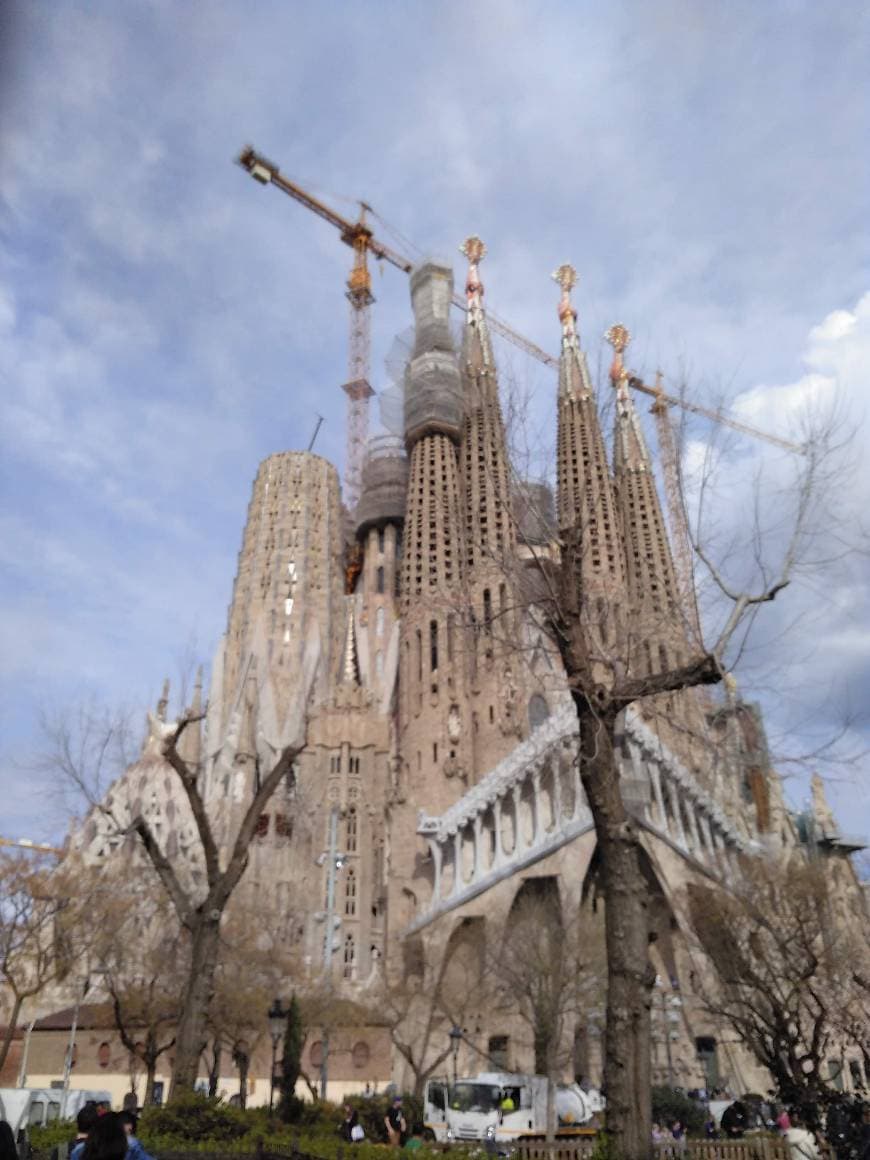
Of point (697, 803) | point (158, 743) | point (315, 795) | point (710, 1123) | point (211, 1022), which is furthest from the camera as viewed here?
point (158, 743)

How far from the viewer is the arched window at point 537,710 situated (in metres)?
49.9

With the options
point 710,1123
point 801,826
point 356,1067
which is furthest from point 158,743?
point 801,826

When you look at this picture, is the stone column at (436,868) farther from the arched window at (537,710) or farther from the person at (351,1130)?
the person at (351,1130)

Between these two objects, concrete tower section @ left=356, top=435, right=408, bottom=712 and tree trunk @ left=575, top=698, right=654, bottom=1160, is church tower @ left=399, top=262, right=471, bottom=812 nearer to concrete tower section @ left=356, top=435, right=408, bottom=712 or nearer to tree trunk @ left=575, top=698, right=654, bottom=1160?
concrete tower section @ left=356, top=435, right=408, bottom=712

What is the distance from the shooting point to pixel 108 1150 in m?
4.51

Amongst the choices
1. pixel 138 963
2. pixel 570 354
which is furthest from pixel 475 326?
pixel 138 963

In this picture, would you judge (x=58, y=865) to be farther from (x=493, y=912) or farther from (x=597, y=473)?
(x=597, y=473)

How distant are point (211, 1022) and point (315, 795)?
21.9 m

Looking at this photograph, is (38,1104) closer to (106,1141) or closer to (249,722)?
(106,1141)

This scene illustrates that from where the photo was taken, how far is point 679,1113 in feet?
80.0

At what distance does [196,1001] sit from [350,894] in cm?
3403

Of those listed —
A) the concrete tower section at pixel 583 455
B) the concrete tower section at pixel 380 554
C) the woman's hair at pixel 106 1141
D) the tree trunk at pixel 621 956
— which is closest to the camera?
the woman's hair at pixel 106 1141

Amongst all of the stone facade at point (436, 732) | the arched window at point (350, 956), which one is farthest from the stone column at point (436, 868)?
the arched window at point (350, 956)

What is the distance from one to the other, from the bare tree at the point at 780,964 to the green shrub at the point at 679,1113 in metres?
2.45
